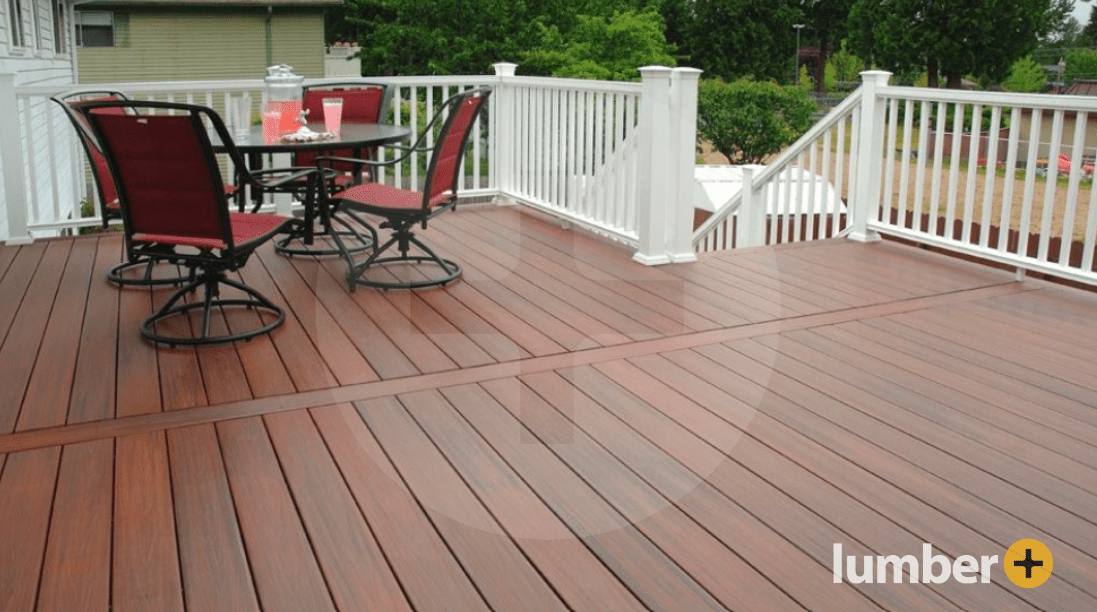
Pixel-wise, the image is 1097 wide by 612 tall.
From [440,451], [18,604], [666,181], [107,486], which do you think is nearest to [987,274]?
[666,181]

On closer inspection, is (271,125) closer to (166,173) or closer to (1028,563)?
(166,173)

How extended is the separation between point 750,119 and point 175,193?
2012cm

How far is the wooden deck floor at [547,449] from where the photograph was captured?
2.08 m

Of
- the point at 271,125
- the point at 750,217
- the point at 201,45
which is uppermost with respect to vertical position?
the point at 201,45

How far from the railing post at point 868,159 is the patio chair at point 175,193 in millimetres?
→ 3412

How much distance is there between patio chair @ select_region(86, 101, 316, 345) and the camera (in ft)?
11.4

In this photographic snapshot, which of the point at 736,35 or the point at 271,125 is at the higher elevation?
the point at 736,35

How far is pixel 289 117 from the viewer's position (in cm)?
475

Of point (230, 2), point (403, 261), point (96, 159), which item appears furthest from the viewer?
point (230, 2)

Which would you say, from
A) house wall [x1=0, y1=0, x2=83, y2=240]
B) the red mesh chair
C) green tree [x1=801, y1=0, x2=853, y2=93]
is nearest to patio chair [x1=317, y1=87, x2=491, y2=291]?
the red mesh chair

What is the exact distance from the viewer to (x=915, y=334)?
3889 millimetres

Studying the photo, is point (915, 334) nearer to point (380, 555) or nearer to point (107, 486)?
point (380, 555)

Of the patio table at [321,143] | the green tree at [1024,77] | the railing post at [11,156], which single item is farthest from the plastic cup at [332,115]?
the green tree at [1024,77]

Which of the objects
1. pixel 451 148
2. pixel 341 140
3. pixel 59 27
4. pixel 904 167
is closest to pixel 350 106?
pixel 341 140
